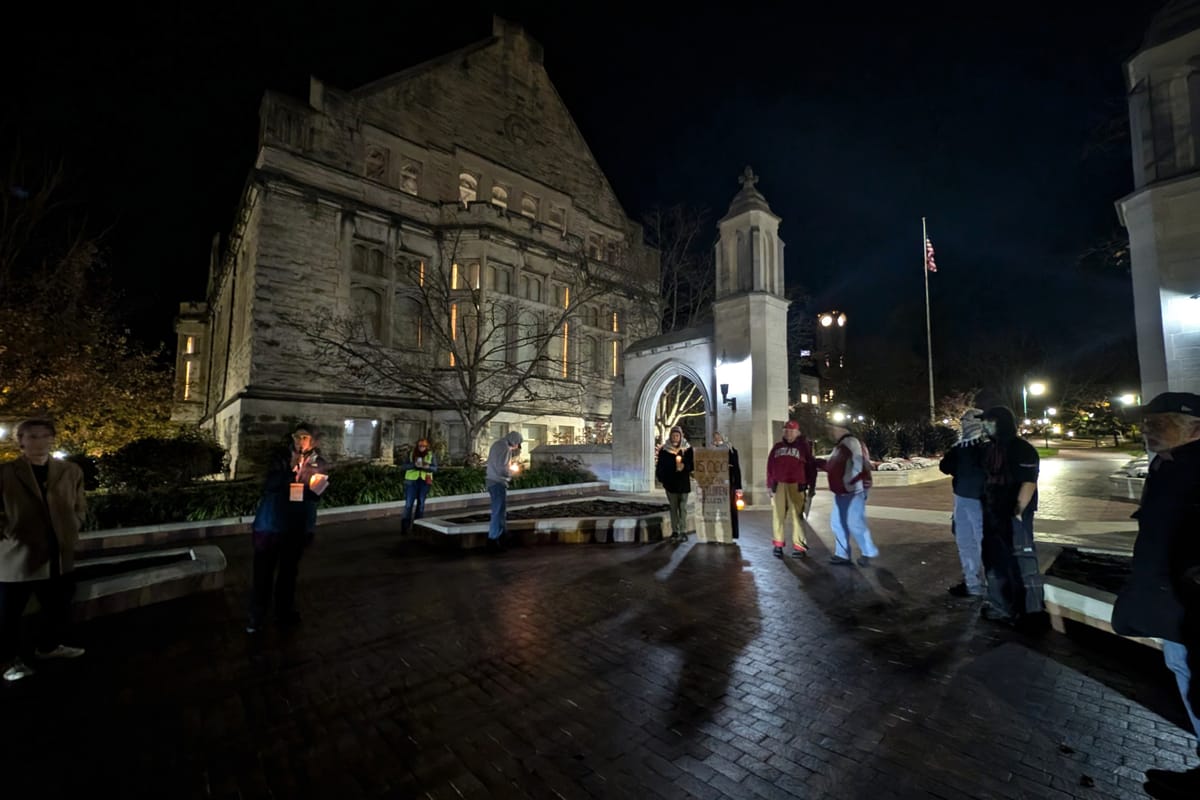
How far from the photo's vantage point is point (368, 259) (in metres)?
21.4

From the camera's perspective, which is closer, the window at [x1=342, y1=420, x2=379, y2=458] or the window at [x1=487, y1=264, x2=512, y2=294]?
the window at [x1=342, y1=420, x2=379, y2=458]

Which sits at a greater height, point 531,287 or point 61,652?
point 531,287

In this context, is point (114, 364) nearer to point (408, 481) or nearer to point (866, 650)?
point (408, 481)

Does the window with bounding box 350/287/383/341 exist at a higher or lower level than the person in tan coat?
higher

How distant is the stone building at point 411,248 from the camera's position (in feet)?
62.2

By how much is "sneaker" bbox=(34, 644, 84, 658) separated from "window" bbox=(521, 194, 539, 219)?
24816 millimetres

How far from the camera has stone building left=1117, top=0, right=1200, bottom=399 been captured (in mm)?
6941

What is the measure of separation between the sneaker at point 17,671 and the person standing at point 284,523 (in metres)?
1.32

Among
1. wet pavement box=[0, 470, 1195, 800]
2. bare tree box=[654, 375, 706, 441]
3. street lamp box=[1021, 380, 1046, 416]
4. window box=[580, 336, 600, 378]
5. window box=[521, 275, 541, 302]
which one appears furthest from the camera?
street lamp box=[1021, 380, 1046, 416]

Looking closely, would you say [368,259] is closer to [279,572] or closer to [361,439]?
[361,439]

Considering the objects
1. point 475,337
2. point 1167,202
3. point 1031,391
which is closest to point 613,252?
point 475,337

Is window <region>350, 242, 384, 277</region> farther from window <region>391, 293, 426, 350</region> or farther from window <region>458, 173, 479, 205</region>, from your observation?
window <region>458, 173, 479, 205</region>

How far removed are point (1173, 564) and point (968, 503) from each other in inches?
114

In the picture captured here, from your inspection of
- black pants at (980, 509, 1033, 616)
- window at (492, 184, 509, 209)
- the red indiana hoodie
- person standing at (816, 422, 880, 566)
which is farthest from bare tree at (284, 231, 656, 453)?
black pants at (980, 509, 1033, 616)
